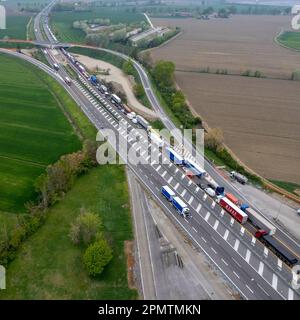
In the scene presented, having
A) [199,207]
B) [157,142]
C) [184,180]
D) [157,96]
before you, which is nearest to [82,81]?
[157,96]

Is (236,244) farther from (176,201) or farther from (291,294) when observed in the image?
(176,201)

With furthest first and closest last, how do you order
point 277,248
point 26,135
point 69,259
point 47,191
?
point 26,135, point 47,191, point 277,248, point 69,259

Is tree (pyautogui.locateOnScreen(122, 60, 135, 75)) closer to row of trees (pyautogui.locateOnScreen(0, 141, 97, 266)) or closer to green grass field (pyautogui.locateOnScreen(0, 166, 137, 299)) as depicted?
row of trees (pyautogui.locateOnScreen(0, 141, 97, 266))

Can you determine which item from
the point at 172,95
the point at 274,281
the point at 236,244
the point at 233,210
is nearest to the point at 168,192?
the point at 233,210

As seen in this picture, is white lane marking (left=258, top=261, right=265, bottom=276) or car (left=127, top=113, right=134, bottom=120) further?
car (left=127, top=113, right=134, bottom=120)

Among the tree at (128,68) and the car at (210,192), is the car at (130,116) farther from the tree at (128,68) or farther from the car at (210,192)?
the tree at (128,68)

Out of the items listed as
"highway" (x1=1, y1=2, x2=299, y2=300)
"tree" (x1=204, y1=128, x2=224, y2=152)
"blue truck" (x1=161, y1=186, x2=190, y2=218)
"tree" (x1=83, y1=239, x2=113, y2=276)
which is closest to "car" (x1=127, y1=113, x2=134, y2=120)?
"highway" (x1=1, y1=2, x2=299, y2=300)
